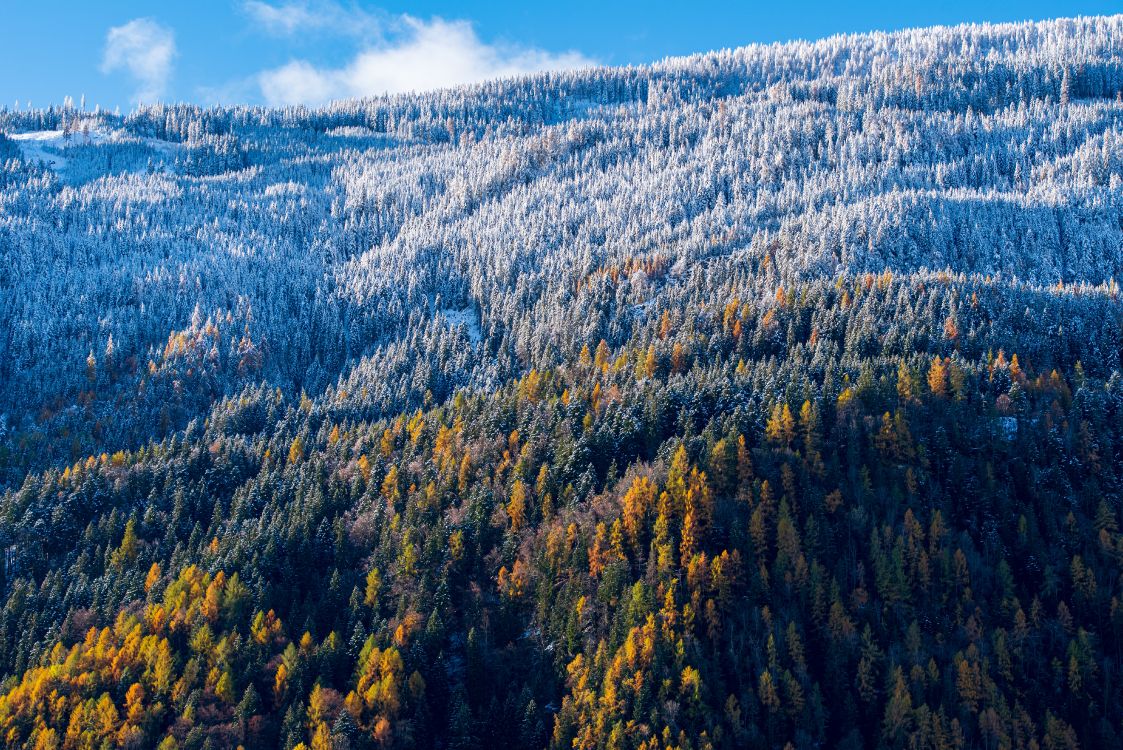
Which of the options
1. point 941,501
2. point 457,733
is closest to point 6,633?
point 457,733

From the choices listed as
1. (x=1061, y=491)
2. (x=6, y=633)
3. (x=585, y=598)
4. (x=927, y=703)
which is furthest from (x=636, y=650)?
(x=6, y=633)

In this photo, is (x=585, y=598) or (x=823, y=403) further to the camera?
(x=823, y=403)

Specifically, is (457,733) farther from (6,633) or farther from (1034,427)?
(1034,427)

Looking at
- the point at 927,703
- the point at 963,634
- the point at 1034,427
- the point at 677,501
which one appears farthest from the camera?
the point at 1034,427

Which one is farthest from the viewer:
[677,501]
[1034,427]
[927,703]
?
[1034,427]

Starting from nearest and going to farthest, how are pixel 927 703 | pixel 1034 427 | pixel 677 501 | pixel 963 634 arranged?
pixel 927 703, pixel 963 634, pixel 677 501, pixel 1034 427

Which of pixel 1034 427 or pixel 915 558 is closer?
pixel 915 558

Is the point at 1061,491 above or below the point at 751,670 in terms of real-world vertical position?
above

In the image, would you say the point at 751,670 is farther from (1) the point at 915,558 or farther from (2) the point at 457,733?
(2) the point at 457,733

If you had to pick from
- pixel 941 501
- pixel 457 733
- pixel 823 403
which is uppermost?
pixel 823 403
